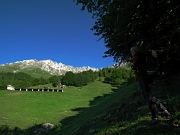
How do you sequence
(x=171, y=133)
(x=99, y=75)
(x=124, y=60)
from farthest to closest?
1. (x=99, y=75)
2. (x=124, y=60)
3. (x=171, y=133)

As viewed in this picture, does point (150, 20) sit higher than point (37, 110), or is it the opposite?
point (150, 20)

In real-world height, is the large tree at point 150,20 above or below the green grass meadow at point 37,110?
above

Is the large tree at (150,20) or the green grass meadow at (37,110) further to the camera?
the green grass meadow at (37,110)

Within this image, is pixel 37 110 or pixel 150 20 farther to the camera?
pixel 37 110

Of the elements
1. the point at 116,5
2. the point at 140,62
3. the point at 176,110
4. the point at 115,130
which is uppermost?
the point at 116,5

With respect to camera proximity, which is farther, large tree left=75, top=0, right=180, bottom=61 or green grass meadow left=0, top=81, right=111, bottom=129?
green grass meadow left=0, top=81, right=111, bottom=129

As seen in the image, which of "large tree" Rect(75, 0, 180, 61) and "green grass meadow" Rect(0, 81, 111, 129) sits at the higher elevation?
"large tree" Rect(75, 0, 180, 61)

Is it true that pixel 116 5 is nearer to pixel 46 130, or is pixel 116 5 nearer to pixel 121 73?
pixel 46 130

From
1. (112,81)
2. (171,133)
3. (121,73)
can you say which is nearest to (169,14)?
(171,133)

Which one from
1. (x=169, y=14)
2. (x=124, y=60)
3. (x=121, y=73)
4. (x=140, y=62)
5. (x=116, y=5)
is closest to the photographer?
(x=140, y=62)

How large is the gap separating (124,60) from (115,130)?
996 cm

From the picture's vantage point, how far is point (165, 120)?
25.2ft

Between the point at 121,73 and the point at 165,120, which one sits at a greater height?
the point at 121,73

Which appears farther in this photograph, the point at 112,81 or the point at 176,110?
the point at 112,81
